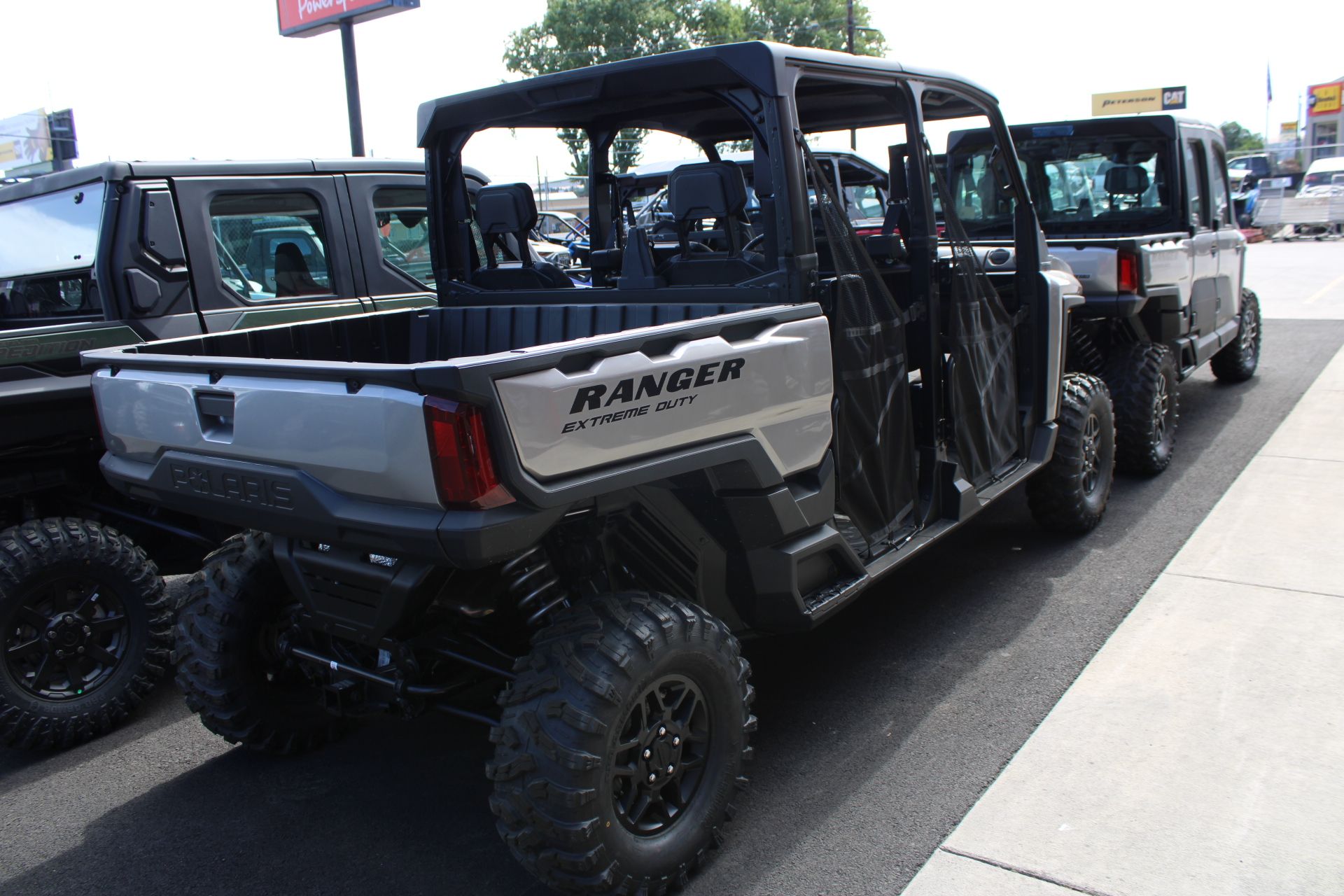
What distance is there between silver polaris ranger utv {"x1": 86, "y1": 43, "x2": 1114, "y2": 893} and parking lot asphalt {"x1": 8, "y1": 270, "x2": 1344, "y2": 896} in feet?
0.93

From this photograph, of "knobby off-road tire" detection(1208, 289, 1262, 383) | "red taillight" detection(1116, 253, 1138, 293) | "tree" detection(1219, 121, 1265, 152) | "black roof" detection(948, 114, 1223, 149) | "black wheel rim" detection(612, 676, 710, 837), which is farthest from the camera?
"tree" detection(1219, 121, 1265, 152)

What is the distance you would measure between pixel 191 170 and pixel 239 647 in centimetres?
250

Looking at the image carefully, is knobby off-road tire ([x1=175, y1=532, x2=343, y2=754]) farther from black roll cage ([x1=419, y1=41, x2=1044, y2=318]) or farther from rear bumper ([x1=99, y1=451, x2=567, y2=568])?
black roll cage ([x1=419, y1=41, x2=1044, y2=318])

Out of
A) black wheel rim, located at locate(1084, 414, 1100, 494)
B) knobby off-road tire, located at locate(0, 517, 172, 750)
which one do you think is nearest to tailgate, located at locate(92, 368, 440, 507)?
knobby off-road tire, located at locate(0, 517, 172, 750)

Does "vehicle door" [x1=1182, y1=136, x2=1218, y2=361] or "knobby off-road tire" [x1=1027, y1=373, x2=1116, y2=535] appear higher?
"vehicle door" [x1=1182, y1=136, x2=1218, y2=361]

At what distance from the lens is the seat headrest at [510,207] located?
4.21m

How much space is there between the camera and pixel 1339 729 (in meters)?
3.53

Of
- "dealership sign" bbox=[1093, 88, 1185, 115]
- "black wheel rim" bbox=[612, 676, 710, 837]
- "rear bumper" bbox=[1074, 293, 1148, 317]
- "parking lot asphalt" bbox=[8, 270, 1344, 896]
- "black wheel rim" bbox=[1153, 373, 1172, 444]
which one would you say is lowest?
"parking lot asphalt" bbox=[8, 270, 1344, 896]

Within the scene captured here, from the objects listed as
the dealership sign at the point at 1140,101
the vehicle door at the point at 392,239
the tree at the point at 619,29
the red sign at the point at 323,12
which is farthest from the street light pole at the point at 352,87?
the dealership sign at the point at 1140,101

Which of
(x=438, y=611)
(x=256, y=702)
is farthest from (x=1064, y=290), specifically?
(x=256, y=702)

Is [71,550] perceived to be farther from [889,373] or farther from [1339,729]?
[1339,729]

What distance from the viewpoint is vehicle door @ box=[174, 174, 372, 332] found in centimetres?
491

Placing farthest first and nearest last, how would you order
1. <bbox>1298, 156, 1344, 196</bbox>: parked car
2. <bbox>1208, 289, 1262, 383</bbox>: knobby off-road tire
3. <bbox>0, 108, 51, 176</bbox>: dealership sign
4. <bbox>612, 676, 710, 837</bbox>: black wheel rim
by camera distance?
<bbox>0, 108, 51, 176</bbox>: dealership sign → <bbox>1298, 156, 1344, 196</bbox>: parked car → <bbox>1208, 289, 1262, 383</bbox>: knobby off-road tire → <bbox>612, 676, 710, 837</bbox>: black wheel rim

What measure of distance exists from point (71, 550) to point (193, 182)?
1839 mm
